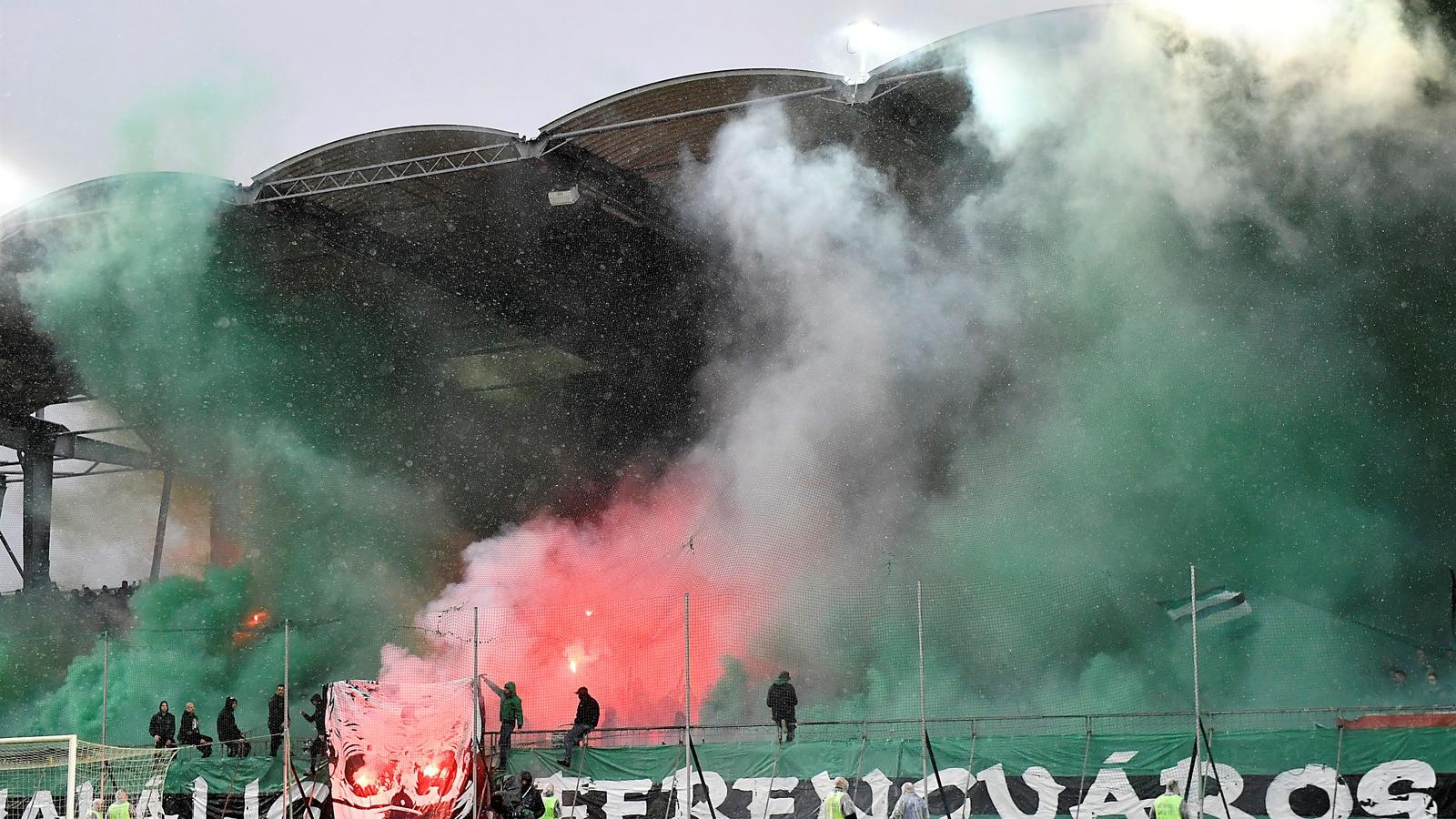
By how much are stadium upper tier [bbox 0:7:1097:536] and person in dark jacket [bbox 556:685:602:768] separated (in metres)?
7.40

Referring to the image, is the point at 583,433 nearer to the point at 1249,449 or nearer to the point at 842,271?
the point at 842,271

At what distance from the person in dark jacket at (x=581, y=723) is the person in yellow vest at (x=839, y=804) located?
329 cm

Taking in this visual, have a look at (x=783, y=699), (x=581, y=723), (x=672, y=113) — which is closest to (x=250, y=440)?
(x=672, y=113)

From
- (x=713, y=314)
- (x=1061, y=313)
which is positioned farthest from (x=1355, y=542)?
(x=713, y=314)

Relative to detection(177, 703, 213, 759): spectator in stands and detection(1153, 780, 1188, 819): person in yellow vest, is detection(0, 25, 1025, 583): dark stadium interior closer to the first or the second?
detection(177, 703, 213, 759): spectator in stands

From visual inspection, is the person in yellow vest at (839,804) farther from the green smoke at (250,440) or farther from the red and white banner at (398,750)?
the green smoke at (250,440)

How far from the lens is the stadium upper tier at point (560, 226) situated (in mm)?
19422

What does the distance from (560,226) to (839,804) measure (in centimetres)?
1181

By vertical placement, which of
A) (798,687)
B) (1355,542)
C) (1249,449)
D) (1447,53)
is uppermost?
(1447,53)

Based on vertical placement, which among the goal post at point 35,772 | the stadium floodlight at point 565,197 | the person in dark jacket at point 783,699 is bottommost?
the goal post at point 35,772

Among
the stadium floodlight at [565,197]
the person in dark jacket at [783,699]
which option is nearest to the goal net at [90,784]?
the person in dark jacket at [783,699]

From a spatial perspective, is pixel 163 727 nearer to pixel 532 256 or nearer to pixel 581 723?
pixel 581 723

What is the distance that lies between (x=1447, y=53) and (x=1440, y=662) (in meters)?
8.24

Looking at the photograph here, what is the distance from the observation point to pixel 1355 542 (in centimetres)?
2122
